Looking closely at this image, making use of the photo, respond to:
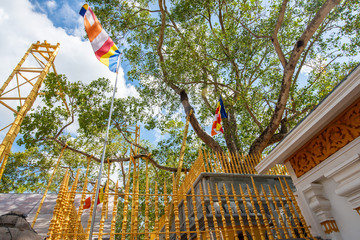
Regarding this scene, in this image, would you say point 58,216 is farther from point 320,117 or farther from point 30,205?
point 30,205

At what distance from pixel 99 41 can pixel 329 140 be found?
5.92 m

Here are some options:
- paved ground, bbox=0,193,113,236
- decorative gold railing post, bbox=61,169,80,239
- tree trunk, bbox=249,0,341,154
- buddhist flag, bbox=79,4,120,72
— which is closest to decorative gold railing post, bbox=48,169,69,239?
Result: decorative gold railing post, bbox=61,169,80,239

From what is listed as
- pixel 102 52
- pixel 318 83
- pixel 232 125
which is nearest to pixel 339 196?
pixel 102 52

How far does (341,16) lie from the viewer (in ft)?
31.3

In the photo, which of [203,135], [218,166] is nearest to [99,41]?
[218,166]

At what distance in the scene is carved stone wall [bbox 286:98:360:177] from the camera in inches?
108

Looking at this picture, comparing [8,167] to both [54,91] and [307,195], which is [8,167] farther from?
[307,195]

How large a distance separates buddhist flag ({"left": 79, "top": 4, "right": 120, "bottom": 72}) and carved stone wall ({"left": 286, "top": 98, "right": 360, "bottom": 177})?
5.10 m

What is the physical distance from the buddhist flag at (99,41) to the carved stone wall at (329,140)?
5.10 m

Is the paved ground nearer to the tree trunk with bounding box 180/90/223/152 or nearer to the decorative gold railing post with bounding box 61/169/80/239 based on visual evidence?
the tree trunk with bounding box 180/90/223/152

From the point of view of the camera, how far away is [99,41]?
5934mm

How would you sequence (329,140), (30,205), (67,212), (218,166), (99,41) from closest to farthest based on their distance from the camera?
(67,212) → (329,140) → (99,41) → (218,166) → (30,205)

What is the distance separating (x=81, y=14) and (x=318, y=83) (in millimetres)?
11016

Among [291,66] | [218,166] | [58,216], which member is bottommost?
[58,216]
